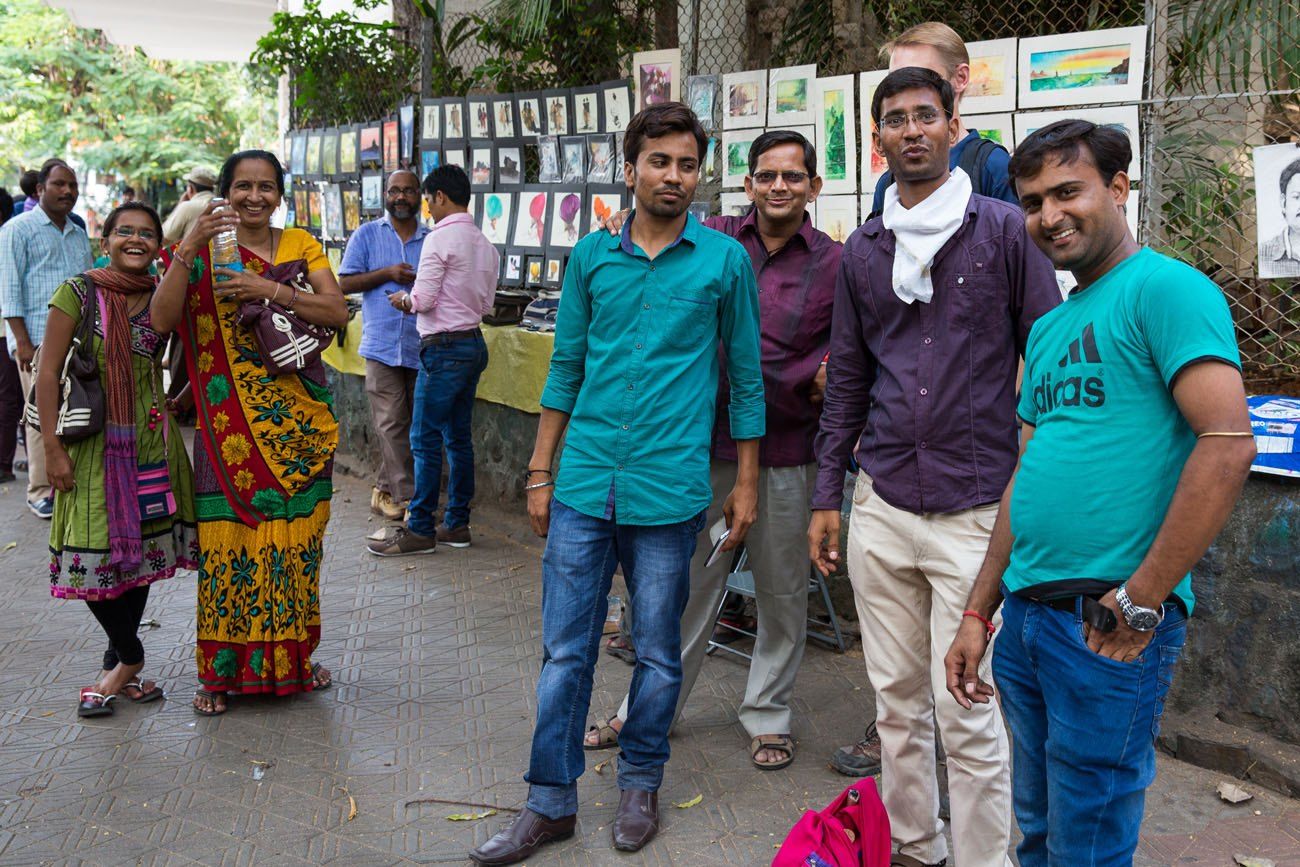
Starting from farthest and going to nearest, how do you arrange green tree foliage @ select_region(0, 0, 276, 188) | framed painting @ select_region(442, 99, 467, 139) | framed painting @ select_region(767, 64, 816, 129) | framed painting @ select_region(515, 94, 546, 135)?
green tree foliage @ select_region(0, 0, 276, 188) < framed painting @ select_region(442, 99, 467, 139) < framed painting @ select_region(515, 94, 546, 135) < framed painting @ select_region(767, 64, 816, 129)

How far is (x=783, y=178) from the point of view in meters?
3.89

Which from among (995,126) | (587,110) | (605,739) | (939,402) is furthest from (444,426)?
(939,402)

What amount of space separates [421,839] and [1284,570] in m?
2.92

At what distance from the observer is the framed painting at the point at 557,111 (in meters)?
7.28

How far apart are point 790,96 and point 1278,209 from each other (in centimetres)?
235

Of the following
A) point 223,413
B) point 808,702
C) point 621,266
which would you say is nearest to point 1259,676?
point 808,702

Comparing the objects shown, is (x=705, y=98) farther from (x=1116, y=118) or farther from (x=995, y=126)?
(x=1116, y=118)

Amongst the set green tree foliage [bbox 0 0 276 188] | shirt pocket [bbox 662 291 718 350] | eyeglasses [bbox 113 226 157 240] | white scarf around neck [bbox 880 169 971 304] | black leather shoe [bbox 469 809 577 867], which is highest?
green tree foliage [bbox 0 0 276 188]

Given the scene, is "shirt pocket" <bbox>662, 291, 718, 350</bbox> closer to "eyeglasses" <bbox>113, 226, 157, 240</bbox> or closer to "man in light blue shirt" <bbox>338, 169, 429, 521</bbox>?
"eyeglasses" <bbox>113, 226, 157, 240</bbox>

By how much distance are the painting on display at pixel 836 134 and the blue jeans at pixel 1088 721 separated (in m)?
→ 3.52

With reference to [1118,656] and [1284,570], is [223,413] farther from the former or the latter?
[1284,570]

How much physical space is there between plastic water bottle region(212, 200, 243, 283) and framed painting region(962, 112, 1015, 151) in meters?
2.94

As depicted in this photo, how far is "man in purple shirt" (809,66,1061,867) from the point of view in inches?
117

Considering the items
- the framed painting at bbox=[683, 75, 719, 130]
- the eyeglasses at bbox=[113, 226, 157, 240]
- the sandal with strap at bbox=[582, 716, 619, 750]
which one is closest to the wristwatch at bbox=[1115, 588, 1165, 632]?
the sandal with strap at bbox=[582, 716, 619, 750]
